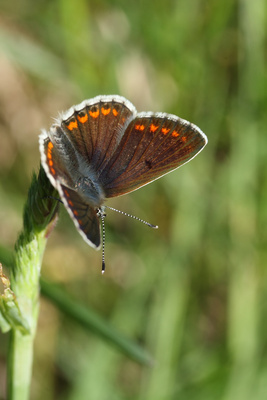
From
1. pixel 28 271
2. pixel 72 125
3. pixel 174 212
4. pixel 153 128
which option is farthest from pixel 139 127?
pixel 174 212

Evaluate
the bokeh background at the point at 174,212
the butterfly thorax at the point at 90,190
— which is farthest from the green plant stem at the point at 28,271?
the bokeh background at the point at 174,212

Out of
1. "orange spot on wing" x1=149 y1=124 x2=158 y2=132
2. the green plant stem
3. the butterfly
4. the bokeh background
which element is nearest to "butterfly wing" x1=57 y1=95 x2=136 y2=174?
the butterfly

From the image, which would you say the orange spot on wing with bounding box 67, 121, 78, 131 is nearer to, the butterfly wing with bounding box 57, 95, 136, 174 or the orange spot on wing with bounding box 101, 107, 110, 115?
the butterfly wing with bounding box 57, 95, 136, 174

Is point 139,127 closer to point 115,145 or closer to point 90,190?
point 115,145

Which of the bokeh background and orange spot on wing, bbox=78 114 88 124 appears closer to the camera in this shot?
orange spot on wing, bbox=78 114 88 124

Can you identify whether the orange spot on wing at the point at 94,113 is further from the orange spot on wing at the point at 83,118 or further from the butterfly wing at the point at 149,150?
the butterfly wing at the point at 149,150
